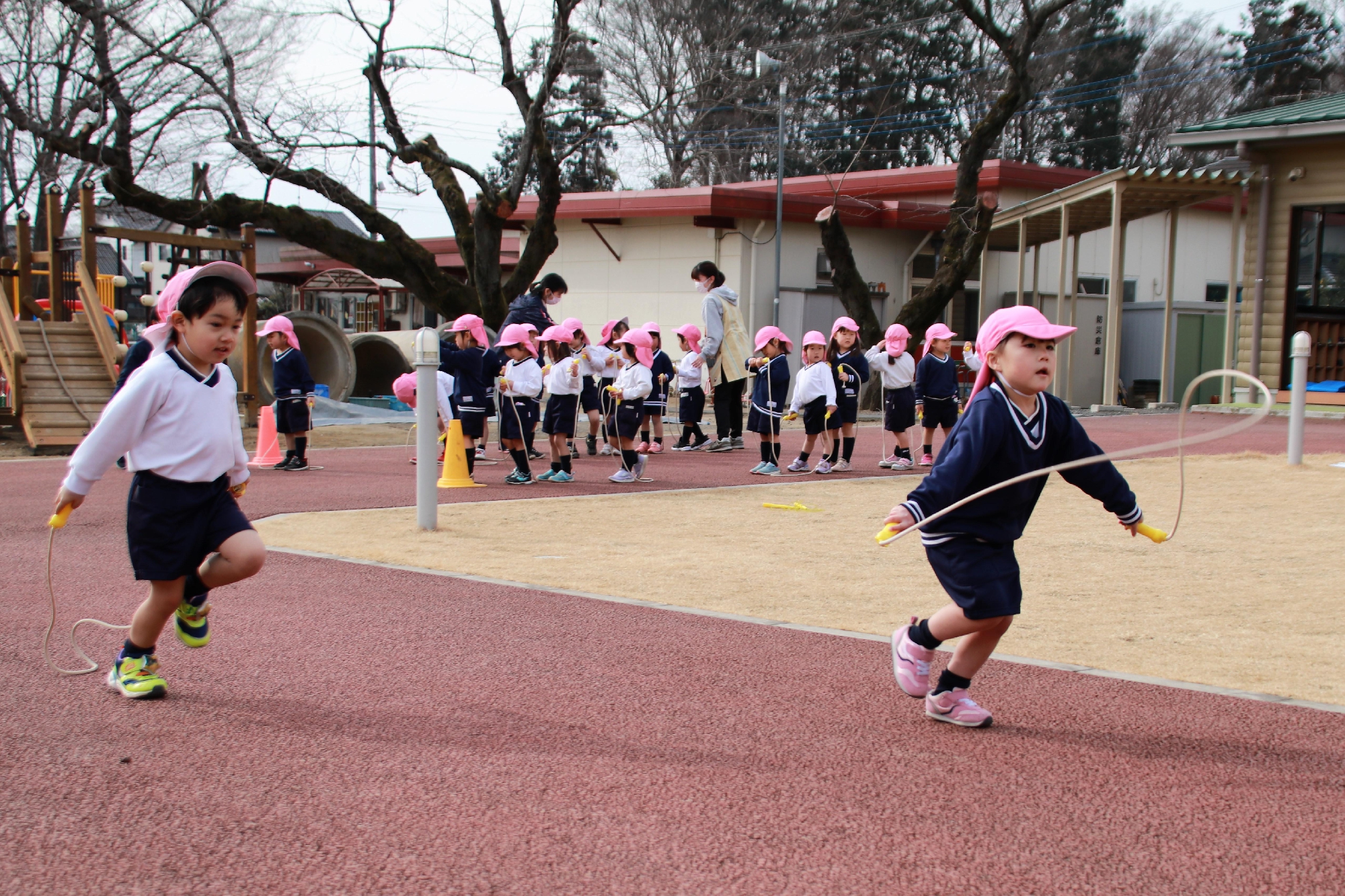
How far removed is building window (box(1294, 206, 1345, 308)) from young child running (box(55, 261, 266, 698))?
2014 centimetres

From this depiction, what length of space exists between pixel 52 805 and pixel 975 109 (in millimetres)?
41294

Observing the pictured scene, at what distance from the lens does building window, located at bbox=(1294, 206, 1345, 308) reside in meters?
20.5

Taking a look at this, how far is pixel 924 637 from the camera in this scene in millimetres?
4234

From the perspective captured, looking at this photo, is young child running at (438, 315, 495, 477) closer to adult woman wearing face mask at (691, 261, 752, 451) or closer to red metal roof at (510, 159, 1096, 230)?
adult woman wearing face mask at (691, 261, 752, 451)

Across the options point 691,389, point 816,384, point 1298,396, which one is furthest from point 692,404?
point 1298,396

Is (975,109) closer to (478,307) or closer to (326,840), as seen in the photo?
(478,307)

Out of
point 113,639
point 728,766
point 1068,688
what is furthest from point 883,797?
point 113,639

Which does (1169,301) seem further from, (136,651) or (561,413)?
(136,651)

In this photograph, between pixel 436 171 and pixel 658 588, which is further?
pixel 436 171

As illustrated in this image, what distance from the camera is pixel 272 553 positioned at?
7484 millimetres

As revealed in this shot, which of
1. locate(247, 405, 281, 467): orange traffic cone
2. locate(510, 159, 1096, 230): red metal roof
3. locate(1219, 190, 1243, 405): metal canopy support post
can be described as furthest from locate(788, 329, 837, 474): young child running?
locate(510, 159, 1096, 230): red metal roof

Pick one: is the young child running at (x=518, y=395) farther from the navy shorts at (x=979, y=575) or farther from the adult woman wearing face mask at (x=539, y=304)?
the navy shorts at (x=979, y=575)

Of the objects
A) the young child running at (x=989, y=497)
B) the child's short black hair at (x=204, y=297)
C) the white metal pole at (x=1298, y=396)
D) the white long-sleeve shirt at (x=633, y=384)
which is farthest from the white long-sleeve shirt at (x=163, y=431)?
the white metal pole at (x=1298, y=396)

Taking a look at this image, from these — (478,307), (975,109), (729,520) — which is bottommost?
(729,520)
